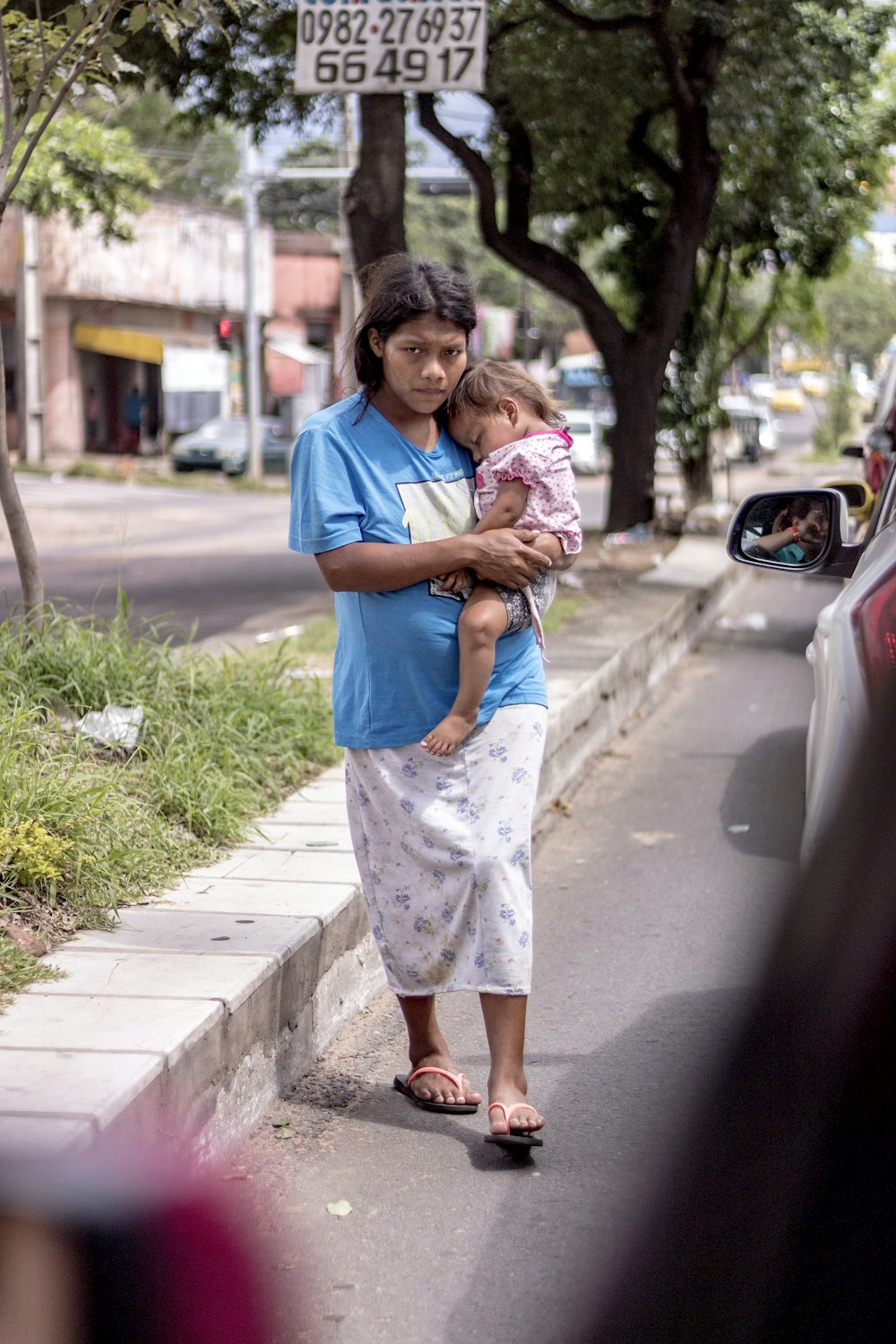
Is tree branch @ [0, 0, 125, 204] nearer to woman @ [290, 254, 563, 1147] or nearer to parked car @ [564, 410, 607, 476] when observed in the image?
woman @ [290, 254, 563, 1147]

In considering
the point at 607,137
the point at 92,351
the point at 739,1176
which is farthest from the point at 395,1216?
the point at 92,351

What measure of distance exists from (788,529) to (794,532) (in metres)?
0.02

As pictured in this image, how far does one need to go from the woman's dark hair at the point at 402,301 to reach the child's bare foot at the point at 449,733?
2.41 feet

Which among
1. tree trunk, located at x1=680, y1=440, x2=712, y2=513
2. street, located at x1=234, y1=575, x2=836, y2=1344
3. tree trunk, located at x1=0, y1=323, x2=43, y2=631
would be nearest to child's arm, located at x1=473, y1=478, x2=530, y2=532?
street, located at x1=234, y1=575, x2=836, y2=1344

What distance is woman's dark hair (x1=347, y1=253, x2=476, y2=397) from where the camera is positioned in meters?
3.29

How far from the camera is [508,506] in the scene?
329 cm

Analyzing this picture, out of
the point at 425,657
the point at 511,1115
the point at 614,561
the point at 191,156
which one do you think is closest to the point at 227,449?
the point at 191,156

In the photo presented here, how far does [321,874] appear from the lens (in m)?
4.48

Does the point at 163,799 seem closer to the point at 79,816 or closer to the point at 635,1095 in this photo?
the point at 79,816

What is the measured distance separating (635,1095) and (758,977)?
91.5 inches

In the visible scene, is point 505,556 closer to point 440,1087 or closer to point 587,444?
point 440,1087

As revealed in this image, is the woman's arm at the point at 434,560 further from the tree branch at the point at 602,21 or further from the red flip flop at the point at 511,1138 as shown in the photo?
the tree branch at the point at 602,21

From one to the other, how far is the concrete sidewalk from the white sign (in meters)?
3.73

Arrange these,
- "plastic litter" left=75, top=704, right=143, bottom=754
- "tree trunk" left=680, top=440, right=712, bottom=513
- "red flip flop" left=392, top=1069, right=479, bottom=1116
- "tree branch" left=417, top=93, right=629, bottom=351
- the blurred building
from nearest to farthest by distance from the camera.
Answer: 1. "red flip flop" left=392, top=1069, right=479, bottom=1116
2. "plastic litter" left=75, top=704, right=143, bottom=754
3. "tree branch" left=417, top=93, right=629, bottom=351
4. "tree trunk" left=680, top=440, right=712, bottom=513
5. the blurred building
